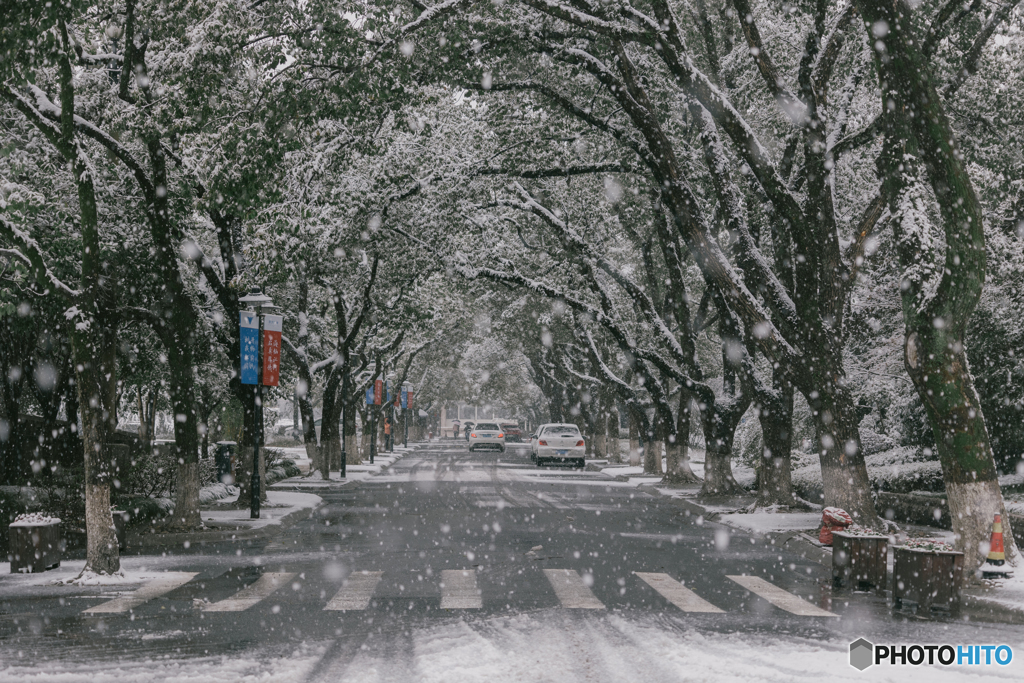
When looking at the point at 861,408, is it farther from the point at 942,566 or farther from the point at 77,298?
the point at 77,298

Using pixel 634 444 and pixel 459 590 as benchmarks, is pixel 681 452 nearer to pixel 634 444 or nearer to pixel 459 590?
pixel 634 444

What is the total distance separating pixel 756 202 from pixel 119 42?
12459 mm

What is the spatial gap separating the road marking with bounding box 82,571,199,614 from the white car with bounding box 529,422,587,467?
31962mm

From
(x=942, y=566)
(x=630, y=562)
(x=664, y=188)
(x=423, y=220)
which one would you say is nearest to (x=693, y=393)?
(x=423, y=220)

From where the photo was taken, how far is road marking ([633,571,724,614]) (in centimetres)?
1077

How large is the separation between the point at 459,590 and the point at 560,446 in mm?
33116

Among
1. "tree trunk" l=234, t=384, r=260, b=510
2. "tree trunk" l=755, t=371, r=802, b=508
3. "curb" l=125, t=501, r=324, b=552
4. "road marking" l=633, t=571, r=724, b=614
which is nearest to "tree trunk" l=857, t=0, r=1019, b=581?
"road marking" l=633, t=571, r=724, b=614

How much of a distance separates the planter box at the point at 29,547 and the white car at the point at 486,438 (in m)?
49.5

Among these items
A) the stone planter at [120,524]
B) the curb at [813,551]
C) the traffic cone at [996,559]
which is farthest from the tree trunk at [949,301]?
the stone planter at [120,524]

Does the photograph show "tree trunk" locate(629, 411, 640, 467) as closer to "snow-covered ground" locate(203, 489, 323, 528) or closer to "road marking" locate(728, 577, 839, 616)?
"snow-covered ground" locate(203, 489, 323, 528)

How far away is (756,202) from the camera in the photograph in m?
20.9

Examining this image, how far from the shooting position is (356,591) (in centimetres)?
1168

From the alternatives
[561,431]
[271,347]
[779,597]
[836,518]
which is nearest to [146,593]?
[779,597]

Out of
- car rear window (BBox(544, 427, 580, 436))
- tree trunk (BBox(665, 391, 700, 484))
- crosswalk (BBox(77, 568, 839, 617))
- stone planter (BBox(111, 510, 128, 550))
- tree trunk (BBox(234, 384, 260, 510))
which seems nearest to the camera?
crosswalk (BBox(77, 568, 839, 617))
